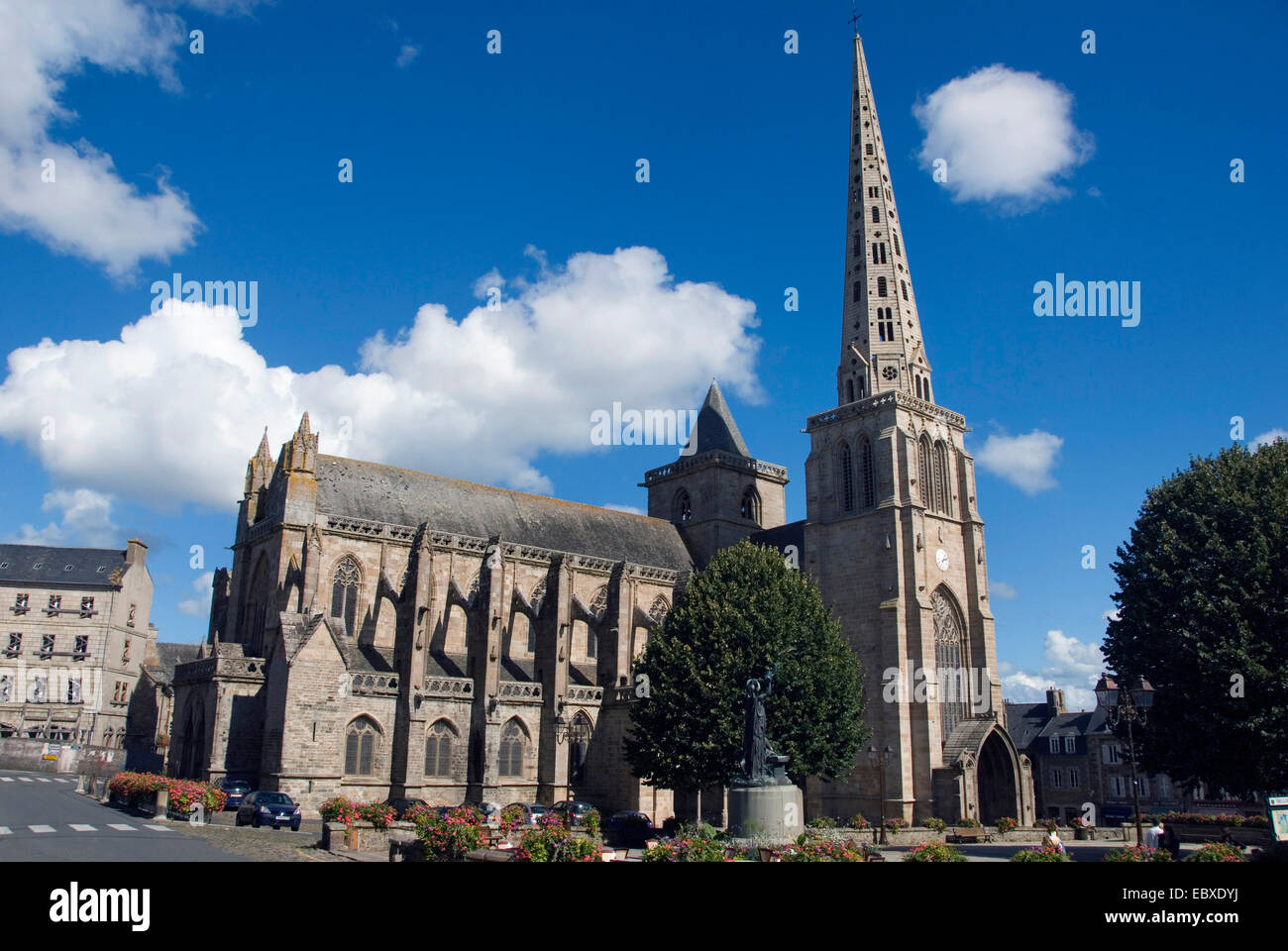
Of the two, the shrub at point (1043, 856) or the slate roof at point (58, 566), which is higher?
the slate roof at point (58, 566)

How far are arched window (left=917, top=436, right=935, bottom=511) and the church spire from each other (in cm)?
277

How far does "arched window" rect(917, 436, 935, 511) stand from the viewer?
4691 cm

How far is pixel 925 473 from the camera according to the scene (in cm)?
4731

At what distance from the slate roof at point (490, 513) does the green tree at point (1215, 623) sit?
90.3 feet

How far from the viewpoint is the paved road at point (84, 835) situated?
762 inches

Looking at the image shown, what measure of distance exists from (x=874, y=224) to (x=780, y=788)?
120 feet

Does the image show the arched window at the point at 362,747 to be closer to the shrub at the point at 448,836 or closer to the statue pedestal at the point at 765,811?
the shrub at the point at 448,836

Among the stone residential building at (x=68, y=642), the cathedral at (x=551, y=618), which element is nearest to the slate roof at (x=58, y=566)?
the stone residential building at (x=68, y=642)

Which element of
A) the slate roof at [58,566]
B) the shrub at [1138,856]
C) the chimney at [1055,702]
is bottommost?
the shrub at [1138,856]

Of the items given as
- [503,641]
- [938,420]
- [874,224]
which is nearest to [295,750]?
[503,641]

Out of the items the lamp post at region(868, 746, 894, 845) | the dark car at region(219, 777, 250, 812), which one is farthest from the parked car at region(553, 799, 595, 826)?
the lamp post at region(868, 746, 894, 845)

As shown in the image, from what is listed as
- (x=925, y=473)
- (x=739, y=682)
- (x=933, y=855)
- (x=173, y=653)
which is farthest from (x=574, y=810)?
(x=173, y=653)
